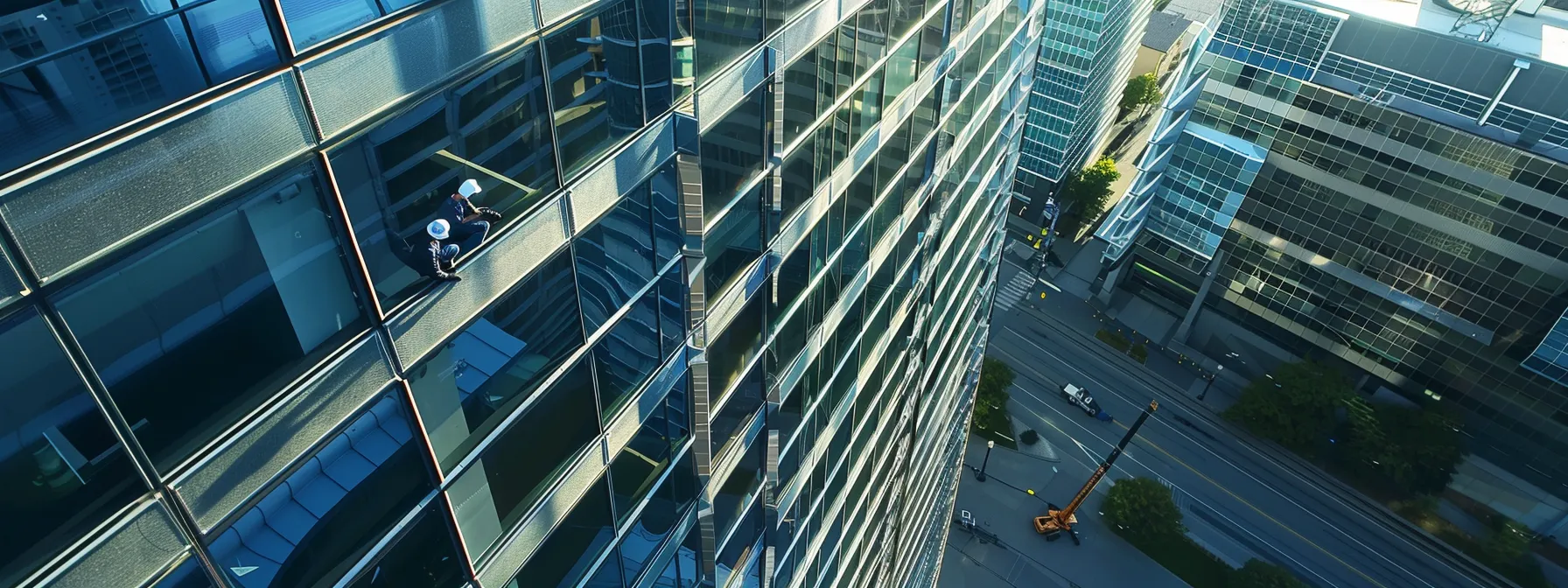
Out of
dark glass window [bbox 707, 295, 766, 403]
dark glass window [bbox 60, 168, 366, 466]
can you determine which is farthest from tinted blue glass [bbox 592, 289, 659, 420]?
dark glass window [bbox 60, 168, 366, 466]

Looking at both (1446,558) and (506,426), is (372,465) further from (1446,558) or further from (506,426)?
(1446,558)

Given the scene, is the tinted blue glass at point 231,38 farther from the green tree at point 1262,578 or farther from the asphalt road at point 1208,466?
the asphalt road at point 1208,466

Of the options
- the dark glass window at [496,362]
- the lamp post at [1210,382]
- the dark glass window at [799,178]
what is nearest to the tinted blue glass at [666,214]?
the dark glass window at [496,362]

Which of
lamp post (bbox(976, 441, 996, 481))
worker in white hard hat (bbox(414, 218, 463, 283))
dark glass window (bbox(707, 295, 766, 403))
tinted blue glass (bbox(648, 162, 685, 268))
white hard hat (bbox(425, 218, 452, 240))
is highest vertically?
white hard hat (bbox(425, 218, 452, 240))

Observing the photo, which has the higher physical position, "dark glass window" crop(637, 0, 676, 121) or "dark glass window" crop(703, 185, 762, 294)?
"dark glass window" crop(637, 0, 676, 121)

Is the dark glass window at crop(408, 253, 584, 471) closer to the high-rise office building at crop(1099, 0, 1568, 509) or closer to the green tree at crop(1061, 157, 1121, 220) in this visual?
the high-rise office building at crop(1099, 0, 1568, 509)

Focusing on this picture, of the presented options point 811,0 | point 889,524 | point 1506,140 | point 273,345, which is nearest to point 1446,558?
point 1506,140
